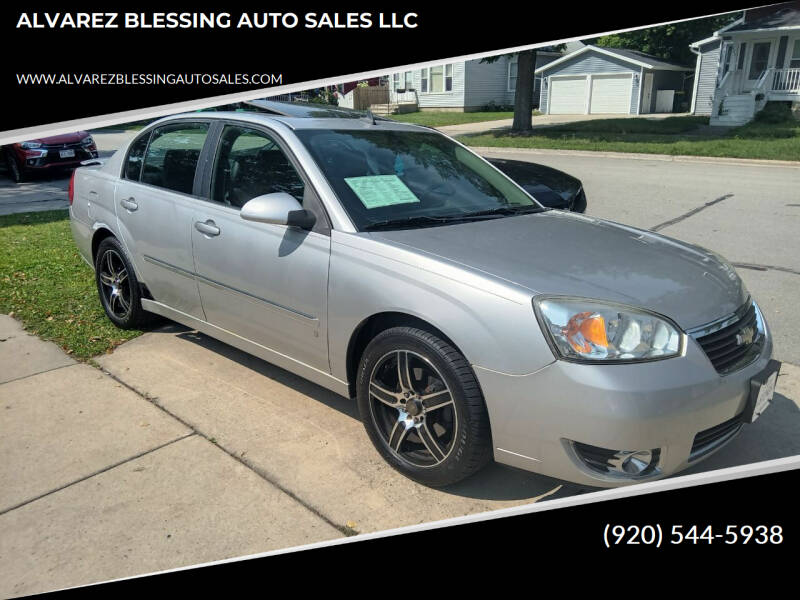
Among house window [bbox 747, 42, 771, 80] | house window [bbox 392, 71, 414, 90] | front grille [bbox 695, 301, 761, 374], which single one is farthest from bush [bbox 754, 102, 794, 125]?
front grille [bbox 695, 301, 761, 374]

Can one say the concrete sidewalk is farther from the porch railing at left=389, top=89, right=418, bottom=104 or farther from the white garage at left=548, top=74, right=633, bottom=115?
the porch railing at left=389, top=89, right=418, bottom=104

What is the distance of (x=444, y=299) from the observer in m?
2.84

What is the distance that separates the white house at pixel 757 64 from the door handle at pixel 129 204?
86.9ft

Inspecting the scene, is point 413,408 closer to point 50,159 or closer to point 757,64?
point 50,159

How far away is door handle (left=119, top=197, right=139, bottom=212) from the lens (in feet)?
15.3

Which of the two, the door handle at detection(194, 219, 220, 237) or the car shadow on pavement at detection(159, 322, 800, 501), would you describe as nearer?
→ the car shadow on pavement at detection(159, 322, 800, 501)

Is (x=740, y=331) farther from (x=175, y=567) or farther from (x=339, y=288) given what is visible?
(x=175, y=567)

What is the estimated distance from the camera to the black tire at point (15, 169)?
14716 millimetres

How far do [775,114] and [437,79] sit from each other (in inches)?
743

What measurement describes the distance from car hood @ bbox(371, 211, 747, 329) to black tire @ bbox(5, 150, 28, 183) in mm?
14343

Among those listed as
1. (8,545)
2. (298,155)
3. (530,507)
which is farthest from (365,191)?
(8,545)

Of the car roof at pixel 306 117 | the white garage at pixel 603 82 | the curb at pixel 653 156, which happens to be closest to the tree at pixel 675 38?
the white garage at pixel 603 82

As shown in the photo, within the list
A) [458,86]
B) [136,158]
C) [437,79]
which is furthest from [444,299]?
[437,79]

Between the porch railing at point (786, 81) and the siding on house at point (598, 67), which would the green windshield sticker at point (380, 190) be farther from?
the siding on house at point (598, 67)
